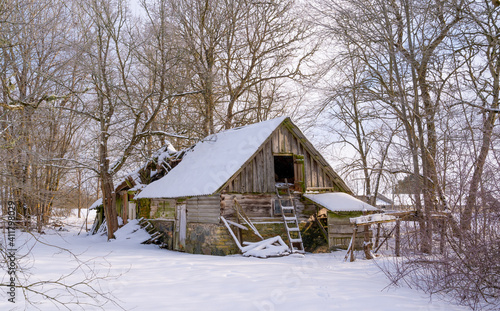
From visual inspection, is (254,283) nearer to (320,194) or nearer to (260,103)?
(320,194)

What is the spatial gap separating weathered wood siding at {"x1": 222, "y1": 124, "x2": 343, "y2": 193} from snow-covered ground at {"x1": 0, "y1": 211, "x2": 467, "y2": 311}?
4.02 meters

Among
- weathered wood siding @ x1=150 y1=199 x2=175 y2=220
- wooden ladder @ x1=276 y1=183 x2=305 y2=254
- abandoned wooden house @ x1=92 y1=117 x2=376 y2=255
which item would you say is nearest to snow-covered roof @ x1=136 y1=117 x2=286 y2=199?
abandoned wooden house @ x1=92 y1=117 x2=376 y2=255

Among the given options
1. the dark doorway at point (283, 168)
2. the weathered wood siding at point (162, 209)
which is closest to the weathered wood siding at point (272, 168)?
the dark doorway at point (283, 168)

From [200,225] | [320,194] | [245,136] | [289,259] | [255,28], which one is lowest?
[289,259]

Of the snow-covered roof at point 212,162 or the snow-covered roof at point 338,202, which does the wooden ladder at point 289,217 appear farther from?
the snow-covered roof at point 212,162

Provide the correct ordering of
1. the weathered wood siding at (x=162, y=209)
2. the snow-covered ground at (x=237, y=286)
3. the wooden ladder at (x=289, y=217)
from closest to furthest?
the snow-covered ground at (x=237, y=286), the wooden ladder at (x=289, y=217), the weathered wood siding at (x=162, y=209)

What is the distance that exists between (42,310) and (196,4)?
72.9 feet

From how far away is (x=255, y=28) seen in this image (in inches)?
1022

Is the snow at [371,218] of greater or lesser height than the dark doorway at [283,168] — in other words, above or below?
below

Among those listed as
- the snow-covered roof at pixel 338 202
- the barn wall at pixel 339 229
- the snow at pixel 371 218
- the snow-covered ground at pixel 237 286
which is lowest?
the snow-covered ground at pixel 237 286

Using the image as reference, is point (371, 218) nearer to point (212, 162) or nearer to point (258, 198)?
point (258, 198)

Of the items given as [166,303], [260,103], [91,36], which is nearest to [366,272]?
[166,303]

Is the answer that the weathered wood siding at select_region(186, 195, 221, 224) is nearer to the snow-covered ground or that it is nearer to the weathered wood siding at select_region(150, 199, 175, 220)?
the weathered wood siding at select_region(150, 199, 175, 220)

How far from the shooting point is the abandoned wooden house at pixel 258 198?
15094mm
